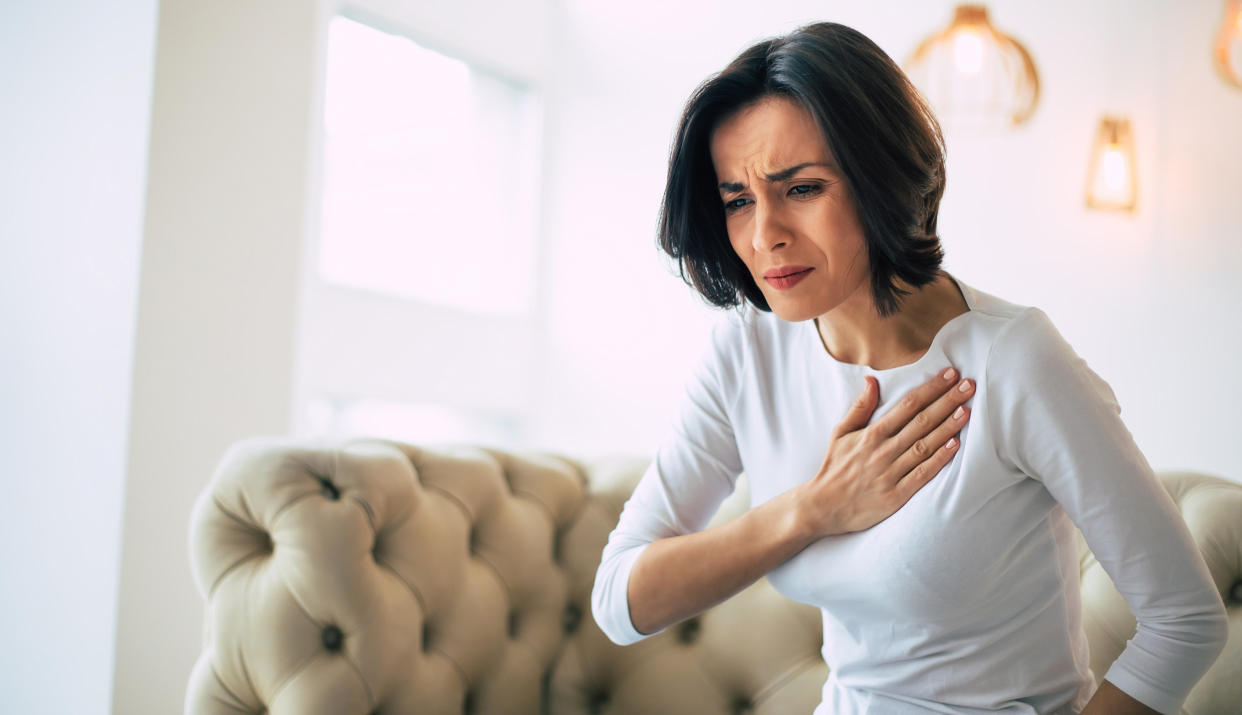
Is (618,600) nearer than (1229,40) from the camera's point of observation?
Yes

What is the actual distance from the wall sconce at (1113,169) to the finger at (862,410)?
2.11m

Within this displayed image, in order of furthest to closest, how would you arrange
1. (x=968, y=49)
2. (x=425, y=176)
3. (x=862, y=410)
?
(x=425, y=176) < (x=968, y=49) < (x=862, y=410)

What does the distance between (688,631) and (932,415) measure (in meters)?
0.69

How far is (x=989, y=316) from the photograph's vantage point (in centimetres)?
99

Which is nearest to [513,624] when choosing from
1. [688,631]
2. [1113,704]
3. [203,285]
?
[688,631]

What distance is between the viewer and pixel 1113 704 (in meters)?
0.95

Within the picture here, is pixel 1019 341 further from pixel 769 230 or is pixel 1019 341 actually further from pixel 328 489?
pixel 328 489

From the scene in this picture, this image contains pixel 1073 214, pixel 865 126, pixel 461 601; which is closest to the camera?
pixel 865 126

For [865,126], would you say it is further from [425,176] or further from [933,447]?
[425,176]

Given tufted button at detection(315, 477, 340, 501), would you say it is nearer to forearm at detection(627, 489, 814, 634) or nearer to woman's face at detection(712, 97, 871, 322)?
forearm at detection(627, 489, 814, 634)

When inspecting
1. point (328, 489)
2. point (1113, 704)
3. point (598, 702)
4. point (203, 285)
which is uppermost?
point (203, 285)

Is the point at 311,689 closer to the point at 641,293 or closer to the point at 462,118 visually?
the point at 641,293

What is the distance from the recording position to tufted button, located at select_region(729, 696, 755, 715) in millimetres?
1467

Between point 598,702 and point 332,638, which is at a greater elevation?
point 332,638
